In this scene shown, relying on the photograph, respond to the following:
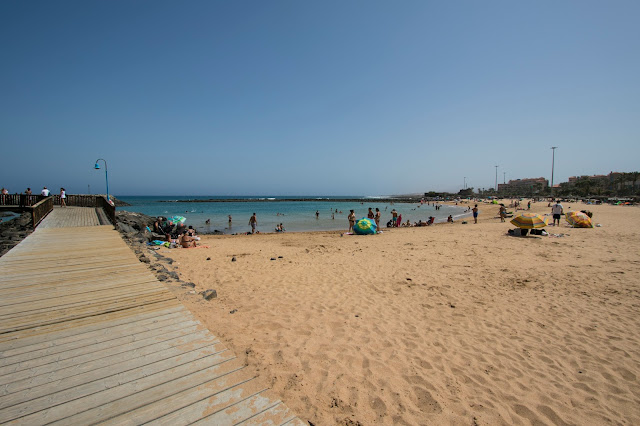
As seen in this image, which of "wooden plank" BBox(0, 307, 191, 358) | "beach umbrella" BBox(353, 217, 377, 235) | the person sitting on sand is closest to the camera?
"wooden plank" BBox(0, 307, 191, 358)

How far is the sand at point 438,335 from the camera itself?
3.13m

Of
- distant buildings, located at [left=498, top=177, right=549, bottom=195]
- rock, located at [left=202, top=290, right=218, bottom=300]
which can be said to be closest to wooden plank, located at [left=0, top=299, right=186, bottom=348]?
rock, located at [left=202, top=290, right=218, bottom=300]

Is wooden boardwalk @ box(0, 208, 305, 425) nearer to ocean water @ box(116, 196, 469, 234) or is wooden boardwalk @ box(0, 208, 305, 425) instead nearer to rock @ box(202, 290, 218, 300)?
rock @ box(202, 290, 218, 300)

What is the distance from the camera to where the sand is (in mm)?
3133

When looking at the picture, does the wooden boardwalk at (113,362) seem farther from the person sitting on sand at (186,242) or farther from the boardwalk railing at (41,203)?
the boardwalk railing at (41,203)

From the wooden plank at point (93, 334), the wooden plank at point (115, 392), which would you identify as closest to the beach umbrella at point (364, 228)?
the wooden plank at point (93, 334)

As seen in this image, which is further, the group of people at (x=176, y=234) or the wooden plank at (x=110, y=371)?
the group of people at (x=176, y=234)

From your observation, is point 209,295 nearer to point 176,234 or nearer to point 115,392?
point 115,392

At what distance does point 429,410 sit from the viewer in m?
3.03

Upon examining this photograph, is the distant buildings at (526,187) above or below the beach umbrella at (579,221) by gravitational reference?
above

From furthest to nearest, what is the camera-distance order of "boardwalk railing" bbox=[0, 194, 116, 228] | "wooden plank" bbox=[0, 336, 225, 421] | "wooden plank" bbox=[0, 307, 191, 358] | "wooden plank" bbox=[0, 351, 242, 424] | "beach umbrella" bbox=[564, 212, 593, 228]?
"beach umbrella" bbox=[564, 212, 593, 228] → "boardwalk railing" bbox=[0, 194, 116, 228] → "wooden plank" bbox=[0, 307, 191, 358] → "wooden plank" bbox=[0, 336, 225, 421] → "wooden plank" bbox=[0, 351, 242, 424]

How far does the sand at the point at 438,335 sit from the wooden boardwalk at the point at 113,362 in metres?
0.80

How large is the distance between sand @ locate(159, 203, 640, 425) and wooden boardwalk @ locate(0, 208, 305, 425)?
804 mm

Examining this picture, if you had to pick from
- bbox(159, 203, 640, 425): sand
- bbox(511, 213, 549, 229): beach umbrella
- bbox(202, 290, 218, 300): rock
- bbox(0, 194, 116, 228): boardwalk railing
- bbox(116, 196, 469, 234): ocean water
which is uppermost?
bbox(0, 194, 116, 228): boardwalk railing
